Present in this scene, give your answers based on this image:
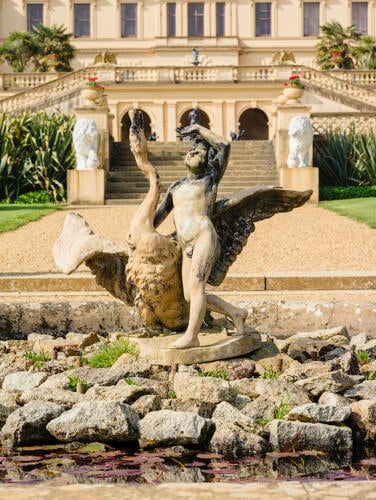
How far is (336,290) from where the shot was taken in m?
9.41

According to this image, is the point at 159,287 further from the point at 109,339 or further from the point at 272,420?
the point at 272,420

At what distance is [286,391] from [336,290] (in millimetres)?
3778

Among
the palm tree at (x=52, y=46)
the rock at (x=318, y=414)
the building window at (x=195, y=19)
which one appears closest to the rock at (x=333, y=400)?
the rock at (x=318, y=414)

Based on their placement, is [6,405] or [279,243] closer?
[6,405]

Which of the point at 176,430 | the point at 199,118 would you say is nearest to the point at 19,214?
the point at 176,430

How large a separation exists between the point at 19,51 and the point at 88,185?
2240cm

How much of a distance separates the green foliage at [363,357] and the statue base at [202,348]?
74 centimetres

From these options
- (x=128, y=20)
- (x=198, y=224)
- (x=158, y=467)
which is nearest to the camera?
(x=158, y=467)

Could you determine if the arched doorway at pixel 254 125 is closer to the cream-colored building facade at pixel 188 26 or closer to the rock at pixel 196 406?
the cream-colored building facade at pixel 188 26

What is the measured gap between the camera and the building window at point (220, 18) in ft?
164

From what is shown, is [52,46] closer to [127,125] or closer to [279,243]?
[127,125]

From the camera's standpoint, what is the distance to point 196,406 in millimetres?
5551

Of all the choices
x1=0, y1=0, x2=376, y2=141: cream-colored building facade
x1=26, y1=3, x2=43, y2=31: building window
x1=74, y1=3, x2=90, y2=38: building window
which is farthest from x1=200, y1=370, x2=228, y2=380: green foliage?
x1=26, y1=3, x2=43, y2=31: building window

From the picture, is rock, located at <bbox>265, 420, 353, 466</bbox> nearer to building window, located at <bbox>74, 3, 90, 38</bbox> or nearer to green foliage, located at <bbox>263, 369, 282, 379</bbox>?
green foliage, located at <bbox>263, 369, 282, 379</bbox>
